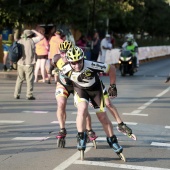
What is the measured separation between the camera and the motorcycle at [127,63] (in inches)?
944

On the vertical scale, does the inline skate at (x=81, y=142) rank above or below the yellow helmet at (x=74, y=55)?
below

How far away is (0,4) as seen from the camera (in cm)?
2161

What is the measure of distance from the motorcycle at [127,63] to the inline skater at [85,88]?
53.6 feet

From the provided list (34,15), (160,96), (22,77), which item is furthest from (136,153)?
(34,15)

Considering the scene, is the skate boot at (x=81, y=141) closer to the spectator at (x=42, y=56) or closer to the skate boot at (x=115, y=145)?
the skate boot at (x=115, y=145)

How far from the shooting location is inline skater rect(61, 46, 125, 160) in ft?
23.8

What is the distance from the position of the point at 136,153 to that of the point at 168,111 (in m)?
4.97

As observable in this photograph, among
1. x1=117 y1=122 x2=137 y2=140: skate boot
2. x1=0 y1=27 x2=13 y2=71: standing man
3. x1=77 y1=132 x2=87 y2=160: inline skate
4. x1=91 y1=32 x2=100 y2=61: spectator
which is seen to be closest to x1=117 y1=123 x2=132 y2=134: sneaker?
x1=117 y1=122 x2=137 y2=140: skate boot

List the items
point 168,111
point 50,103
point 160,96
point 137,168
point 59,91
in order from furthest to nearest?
point 160,96 → point 50,103 → point 168,111 → point 59,91 → point 137,168

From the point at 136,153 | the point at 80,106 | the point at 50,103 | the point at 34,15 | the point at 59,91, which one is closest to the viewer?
the point at 80,106

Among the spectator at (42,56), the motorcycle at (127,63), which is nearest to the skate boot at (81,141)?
the spectator at (42,56)

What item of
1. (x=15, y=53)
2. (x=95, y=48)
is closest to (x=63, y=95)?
(x=15, y=53)

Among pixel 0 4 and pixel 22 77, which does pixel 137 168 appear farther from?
pixel 0 4

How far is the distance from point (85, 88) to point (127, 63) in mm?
16781
